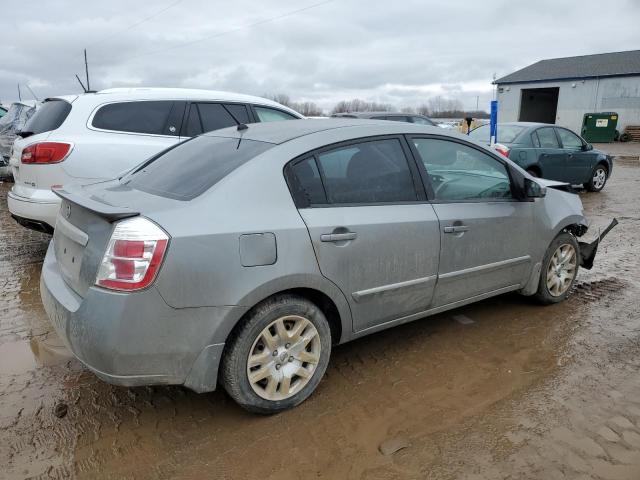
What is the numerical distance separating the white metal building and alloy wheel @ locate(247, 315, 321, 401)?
35549mm

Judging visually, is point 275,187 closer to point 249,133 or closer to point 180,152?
point 249,133

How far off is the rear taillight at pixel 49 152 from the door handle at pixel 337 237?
334 cm

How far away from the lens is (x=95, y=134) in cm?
513

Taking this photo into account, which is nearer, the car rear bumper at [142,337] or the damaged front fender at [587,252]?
the car rear bumper at [142,337]

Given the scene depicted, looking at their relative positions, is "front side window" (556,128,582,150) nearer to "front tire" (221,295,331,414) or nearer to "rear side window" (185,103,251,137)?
"rear side window" (185,103,251,137)

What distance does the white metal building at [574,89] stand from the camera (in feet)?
105

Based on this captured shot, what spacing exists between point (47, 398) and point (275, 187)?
186 centimetres

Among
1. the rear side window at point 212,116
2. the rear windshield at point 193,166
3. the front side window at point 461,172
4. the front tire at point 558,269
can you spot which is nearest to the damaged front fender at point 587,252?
the front tire at point 558,269

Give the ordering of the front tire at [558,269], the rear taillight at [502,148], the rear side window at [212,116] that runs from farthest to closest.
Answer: the rear taillight at [502,148] → the rear side window at [212,116] → the front tire at [558,269]

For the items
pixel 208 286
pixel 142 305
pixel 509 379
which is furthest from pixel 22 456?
pixel 509 379

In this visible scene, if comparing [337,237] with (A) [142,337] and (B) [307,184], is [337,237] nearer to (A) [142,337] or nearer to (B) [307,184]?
(B) [307,184]

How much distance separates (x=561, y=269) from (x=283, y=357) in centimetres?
286

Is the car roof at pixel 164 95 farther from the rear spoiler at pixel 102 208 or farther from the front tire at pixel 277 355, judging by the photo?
the front tire at pixel 277 355

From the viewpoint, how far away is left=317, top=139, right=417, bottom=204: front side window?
3014 mm
